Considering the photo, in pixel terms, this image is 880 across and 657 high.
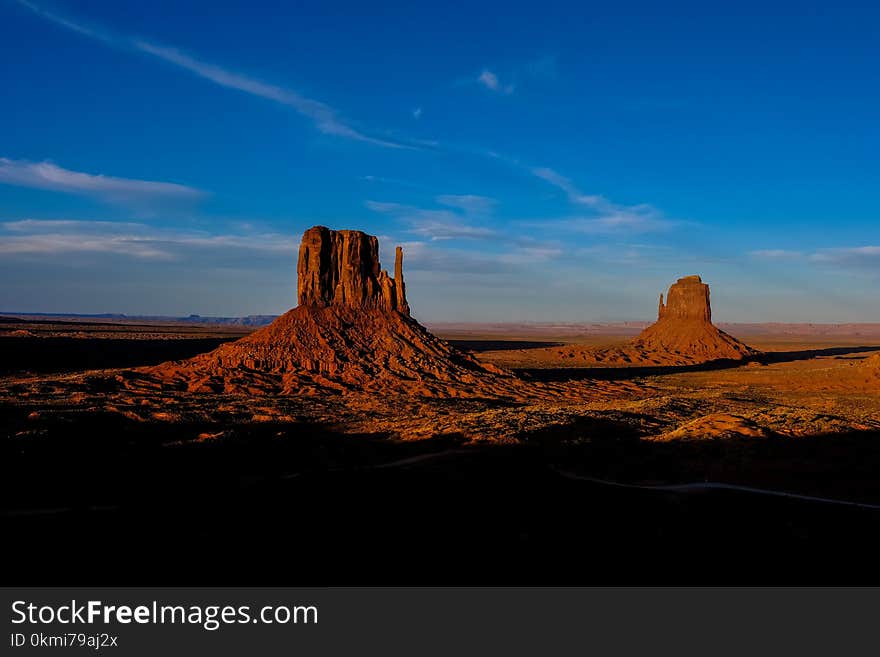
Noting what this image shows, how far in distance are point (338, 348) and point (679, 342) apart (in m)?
63.7

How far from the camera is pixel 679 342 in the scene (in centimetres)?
8294

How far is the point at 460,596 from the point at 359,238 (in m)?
38.6

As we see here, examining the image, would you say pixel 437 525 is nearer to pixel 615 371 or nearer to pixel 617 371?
pixel 615 371

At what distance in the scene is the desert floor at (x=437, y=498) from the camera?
677 cm

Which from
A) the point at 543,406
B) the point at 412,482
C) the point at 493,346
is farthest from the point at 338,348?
the point at 493,346

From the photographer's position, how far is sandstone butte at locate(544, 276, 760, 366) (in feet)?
246

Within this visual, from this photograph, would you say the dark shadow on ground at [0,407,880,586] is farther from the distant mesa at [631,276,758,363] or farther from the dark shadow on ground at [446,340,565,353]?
the dark shadow on ground at [446,340,565,353]

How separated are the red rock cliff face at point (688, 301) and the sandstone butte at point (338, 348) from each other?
2362 inches

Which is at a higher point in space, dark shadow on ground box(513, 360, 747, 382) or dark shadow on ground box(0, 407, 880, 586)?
dark shadow on ground box(0, 407, 880, 586)

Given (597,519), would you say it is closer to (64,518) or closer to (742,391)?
(64,518)

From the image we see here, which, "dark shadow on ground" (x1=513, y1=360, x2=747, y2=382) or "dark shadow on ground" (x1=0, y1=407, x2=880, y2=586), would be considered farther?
"dark shadow on ground" (x1=513, y1=360, x2=747, y2=382)

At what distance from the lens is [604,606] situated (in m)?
5.53

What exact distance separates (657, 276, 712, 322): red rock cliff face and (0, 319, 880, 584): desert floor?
233 ft

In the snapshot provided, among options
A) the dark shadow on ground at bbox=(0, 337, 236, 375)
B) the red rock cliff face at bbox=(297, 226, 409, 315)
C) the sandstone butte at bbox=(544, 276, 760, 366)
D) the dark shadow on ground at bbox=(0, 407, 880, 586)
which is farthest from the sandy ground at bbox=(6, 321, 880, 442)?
the sandstone butte at bbox=(544, 276, 760, 366)
